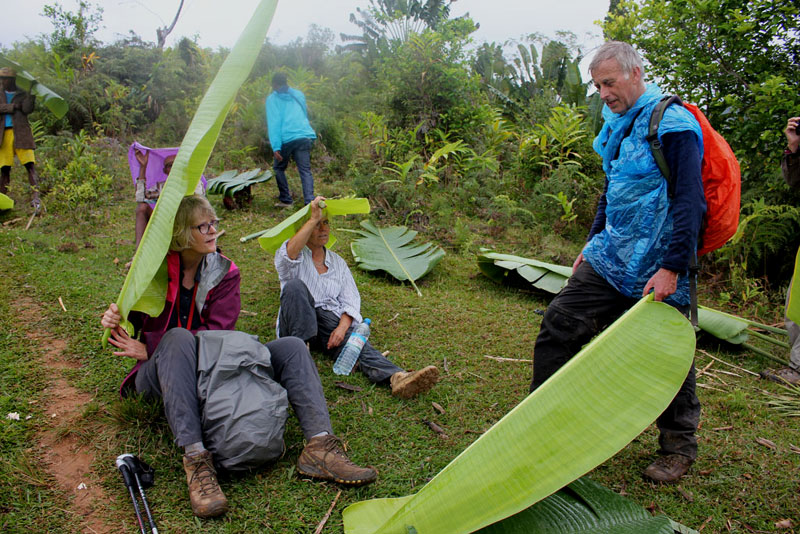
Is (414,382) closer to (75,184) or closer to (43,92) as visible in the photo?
(75,184)

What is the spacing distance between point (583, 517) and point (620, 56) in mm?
1818

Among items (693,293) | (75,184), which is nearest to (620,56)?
(693,293)

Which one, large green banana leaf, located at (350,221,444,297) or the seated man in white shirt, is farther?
large green banana leaf, located at (350,221,444,297)

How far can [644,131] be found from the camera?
2.22 meters

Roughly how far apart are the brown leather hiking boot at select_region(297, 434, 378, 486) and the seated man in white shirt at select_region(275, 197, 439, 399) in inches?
30.4

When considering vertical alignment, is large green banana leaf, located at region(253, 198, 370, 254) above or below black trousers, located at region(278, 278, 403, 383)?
above

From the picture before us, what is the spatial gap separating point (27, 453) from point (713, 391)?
4.02 meters

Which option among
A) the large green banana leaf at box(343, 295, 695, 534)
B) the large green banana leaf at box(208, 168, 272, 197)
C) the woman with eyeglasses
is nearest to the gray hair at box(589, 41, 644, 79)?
the large green banana leaf at box(343, 295, 695, 534)

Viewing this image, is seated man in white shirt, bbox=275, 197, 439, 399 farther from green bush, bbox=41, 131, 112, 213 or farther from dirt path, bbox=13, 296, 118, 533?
green bush, bbox=41, 131, 112, 213

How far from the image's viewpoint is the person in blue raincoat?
6.91ft

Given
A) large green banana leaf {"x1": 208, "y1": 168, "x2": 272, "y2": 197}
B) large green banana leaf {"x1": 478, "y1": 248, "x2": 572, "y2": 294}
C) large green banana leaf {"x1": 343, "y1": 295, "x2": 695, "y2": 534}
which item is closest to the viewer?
large green banana leaf {"x1": 343, "y1": 295, "x2": 695, "y2": 534}

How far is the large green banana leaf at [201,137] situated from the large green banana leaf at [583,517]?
1419mm

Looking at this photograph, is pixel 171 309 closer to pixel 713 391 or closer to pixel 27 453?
pixel 27 453

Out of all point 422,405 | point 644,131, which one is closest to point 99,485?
point 422,405
